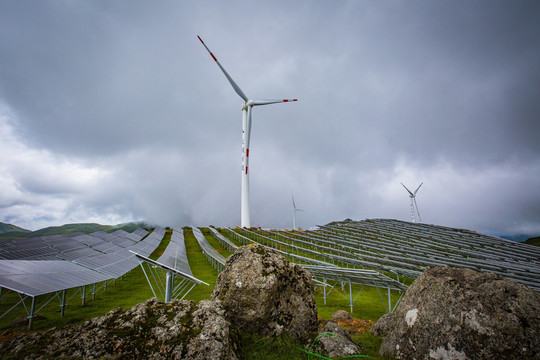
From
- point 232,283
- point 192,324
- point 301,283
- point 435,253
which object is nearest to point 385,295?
point 435,253

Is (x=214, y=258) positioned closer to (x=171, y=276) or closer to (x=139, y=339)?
(x=171, y=276)

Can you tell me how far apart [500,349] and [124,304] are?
24.9 m

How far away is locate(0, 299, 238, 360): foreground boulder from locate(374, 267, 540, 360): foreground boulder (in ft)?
14.4

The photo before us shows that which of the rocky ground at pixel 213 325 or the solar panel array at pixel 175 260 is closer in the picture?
the rocky ground at pixel 213 325

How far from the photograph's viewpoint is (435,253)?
4641 cm

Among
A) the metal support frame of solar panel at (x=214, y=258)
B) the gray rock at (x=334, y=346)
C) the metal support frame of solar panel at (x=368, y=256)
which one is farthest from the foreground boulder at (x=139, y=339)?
the metal support frame of solar panel at (x=368, y=256)

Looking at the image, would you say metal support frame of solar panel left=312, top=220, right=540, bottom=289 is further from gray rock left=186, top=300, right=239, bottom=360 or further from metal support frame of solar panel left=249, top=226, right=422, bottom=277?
gray rock left=186, top=300, right=239, bottom=360

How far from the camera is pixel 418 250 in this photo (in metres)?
47.7

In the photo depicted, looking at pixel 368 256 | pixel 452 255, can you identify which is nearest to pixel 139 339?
pixel 368 256

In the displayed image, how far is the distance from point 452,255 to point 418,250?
18.9 ft

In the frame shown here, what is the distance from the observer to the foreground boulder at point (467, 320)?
4.94 meters

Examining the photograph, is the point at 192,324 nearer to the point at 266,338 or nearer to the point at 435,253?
the point at 266,338

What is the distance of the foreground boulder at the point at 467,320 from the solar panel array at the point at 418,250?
22.3m

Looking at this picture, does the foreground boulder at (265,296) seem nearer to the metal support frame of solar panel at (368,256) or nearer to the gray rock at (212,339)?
the gray rock at (212,339)
